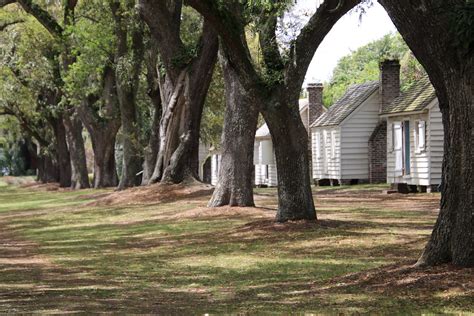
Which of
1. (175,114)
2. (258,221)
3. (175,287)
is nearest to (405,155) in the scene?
(175,114)

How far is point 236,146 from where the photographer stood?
78.4 feet

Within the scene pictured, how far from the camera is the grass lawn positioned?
10930mm

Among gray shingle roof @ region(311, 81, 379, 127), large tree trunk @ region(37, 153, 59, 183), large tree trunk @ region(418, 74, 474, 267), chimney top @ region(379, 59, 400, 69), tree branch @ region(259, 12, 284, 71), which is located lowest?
large tree trunk @ region(418, 74, 474, 267)

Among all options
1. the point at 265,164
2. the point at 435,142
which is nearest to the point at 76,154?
the point at 265,164

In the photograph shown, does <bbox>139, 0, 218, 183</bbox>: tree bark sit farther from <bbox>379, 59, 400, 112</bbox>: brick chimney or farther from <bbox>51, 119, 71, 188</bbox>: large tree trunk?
<bbox>51, 119, 71, 188</bbox>: large tree trunk

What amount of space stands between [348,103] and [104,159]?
573 inches

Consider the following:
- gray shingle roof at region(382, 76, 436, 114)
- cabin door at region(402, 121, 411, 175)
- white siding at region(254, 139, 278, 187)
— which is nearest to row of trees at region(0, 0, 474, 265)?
gray shingle roof at region(382, 76, 436, 114)

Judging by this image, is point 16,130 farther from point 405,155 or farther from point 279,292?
point 279,292

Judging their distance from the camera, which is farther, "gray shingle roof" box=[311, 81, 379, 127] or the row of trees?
"gray shingle roof" box=[311, 81, 379, 127]

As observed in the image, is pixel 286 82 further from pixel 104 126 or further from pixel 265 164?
pixel 265 164

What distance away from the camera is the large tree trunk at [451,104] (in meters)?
10.9

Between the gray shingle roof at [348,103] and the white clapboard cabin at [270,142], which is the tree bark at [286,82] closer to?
the gray shingle roof at [348,103]

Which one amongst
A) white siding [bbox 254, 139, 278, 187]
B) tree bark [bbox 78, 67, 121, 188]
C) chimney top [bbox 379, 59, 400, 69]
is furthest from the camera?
white siding [bbox 254, 139, 278, 187]

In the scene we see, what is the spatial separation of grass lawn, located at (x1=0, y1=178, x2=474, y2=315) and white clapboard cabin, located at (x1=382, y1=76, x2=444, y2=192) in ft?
12.8
